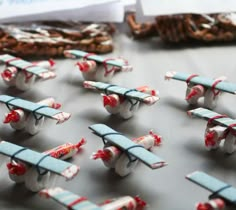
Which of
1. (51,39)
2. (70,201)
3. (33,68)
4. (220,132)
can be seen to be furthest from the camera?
(51,39)

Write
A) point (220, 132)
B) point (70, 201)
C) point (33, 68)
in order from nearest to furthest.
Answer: point (70, 201), point (220, 132), point (33, 68)

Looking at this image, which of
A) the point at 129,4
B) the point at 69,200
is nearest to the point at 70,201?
the point at 69,200

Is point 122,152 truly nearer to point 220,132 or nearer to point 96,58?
point 220,132

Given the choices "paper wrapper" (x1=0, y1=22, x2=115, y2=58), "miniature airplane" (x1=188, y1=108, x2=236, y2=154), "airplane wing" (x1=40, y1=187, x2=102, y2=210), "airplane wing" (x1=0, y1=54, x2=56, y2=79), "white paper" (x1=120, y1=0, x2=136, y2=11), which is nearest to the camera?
"airplane wing" (x1=40, y1=187, x2=102, y2=210)

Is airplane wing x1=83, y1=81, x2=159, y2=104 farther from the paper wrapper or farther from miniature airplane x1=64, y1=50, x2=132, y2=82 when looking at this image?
the paper wrapper

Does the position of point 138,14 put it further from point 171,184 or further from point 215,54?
point 171,184

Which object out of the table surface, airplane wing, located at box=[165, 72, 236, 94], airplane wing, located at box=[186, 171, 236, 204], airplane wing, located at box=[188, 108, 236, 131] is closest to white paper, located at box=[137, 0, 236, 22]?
the table surface
